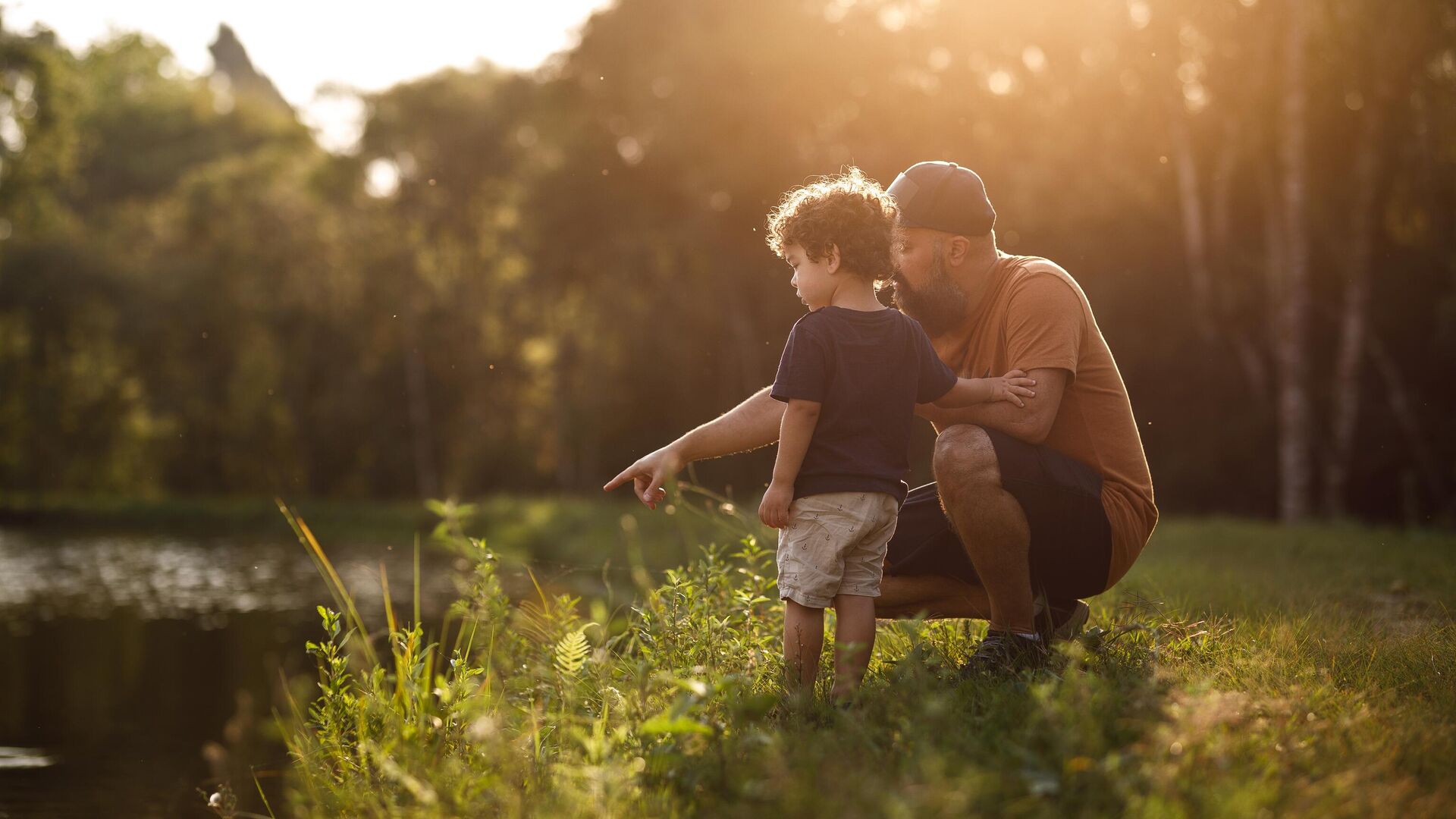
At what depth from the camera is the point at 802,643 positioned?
322 cm

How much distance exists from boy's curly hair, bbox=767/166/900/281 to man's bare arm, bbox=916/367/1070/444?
0.50 m

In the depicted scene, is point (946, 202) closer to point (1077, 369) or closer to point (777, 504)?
point (1077, 369)

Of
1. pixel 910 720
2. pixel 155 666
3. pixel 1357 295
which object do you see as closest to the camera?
pixel 910 720

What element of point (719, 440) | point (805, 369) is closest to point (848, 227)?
point (805, 369)

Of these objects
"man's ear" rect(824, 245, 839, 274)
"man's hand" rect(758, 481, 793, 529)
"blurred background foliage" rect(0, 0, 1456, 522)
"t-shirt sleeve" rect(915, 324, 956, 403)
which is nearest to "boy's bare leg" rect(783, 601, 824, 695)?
"man's hand" rect(758, 481, 793, 529)

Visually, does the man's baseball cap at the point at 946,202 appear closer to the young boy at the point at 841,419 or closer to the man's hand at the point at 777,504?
the young boy at the point at 841,419

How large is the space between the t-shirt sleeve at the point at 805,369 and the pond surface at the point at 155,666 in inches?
69.9

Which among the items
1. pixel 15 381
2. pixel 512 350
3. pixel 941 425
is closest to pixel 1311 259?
pixel 941 425

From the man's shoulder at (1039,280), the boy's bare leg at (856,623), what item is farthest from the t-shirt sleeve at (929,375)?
the boy's bare leg at (856,623)

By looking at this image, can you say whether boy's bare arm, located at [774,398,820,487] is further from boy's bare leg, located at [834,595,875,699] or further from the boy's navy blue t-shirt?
boy's bare leg, located at [834,595,875,699]

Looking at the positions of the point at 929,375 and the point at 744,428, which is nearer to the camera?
the point at 929,375

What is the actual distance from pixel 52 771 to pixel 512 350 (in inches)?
895

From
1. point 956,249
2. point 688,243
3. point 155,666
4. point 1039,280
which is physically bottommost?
point 155,666

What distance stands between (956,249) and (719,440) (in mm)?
988
